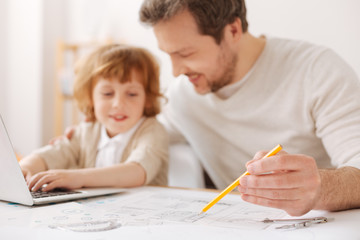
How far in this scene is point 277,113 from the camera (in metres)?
1.26

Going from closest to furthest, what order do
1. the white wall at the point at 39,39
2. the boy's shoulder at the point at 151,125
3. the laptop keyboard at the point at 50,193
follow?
the laptop keyboard at the point at 50,193
the boy's shoulder at the point at 151,125
the white wall at the point at 39,39

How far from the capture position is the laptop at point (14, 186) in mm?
743

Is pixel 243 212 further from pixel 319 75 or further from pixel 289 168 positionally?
pixel 319 75

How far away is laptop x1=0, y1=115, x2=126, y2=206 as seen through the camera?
743 millimetres

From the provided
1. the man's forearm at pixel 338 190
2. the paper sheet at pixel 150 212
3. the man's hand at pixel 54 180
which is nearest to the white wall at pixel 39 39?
the man's hand at pixel 54 180

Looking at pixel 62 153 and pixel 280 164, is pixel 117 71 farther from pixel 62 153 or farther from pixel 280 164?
pixel 280 164

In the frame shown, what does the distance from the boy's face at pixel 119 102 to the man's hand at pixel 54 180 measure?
334 millimetres

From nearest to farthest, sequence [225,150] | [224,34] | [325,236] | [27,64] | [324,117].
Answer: [325,236]
[324,117]
[224,34]
[225,150]
[27,64]

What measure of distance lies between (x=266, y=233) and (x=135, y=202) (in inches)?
13.4

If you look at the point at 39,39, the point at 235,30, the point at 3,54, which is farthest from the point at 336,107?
the point at 3,54

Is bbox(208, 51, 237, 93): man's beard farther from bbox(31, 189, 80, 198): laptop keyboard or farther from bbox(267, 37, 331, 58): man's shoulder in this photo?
bbox(31, 189, 80, 198): laptop keyboard

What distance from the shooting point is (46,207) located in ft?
2.62

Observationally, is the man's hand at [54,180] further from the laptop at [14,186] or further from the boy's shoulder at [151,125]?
the boy's shoulder at [151,125]

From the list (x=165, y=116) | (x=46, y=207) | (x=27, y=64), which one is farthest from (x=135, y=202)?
(x=27, y=64)
